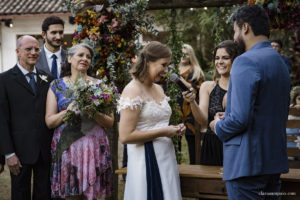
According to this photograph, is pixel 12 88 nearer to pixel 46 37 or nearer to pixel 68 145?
pixel 68 145

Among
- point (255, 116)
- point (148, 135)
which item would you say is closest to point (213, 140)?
point (148, 135)

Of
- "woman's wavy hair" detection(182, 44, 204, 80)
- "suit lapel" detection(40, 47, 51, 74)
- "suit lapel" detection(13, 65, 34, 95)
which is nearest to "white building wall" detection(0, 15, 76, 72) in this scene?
"woman's wavy hair" detection(182, 44, 204, 80)

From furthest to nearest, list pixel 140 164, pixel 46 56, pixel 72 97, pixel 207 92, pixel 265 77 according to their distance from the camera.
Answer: pixel 46 56 → pixel 207 92 → pixel 72 97 → pixel 140 164 → pixel 265 77

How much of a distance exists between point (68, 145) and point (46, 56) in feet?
4.92

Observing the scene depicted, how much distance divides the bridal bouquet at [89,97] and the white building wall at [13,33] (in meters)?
11.7

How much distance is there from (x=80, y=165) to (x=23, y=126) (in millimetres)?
715

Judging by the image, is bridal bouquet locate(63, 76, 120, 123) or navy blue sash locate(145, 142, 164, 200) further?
bridal bouquet locate(63, 76, 120, 123)

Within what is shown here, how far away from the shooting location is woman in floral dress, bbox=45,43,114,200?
370cm

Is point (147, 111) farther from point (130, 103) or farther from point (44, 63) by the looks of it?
point (44, 63)

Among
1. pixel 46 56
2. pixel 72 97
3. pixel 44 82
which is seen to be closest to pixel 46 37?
pixel 46 56

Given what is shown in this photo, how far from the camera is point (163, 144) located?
3178 mm

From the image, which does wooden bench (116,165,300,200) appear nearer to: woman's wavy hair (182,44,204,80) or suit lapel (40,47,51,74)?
suit lapel (40,47,51,74)

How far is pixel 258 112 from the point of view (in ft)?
7.77

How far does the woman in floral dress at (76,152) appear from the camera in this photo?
146 inches
